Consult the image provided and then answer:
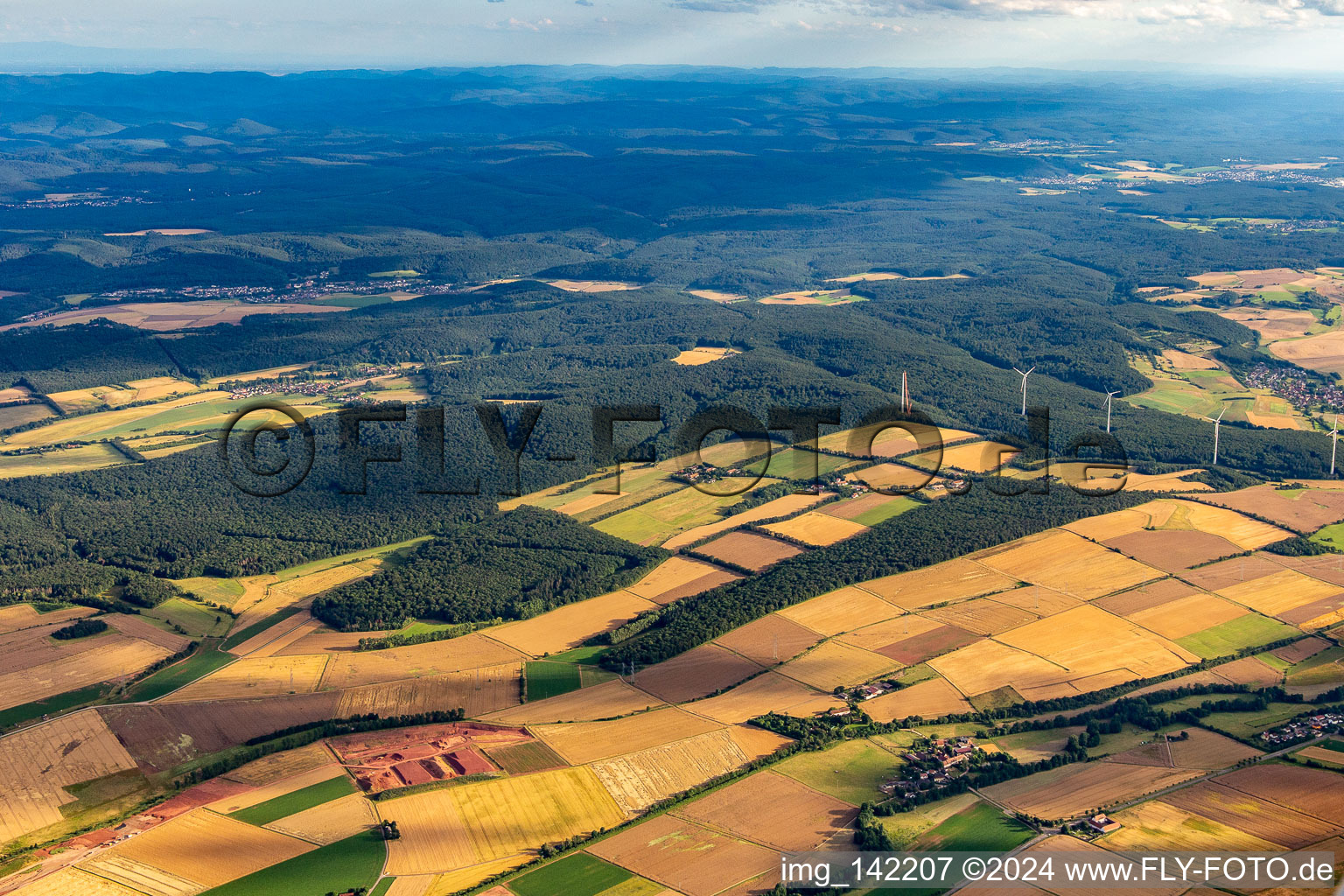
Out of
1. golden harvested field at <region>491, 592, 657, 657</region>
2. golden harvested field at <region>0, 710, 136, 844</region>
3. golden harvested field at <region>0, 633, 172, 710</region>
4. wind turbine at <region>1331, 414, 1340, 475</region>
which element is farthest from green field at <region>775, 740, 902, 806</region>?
wind turbine at <region>1331, 414, 1340, 475</region>

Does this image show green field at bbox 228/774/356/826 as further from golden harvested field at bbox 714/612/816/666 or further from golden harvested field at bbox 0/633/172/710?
golden harvested field at bbox 714/612/816/666

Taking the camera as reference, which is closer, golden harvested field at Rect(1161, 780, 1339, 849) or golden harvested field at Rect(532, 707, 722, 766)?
golden harvested field at Rect(1161, 780, 1339, 849)

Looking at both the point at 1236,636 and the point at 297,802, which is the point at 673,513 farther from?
the point at 297,802

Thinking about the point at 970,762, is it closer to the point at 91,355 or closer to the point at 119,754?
the point at 119,754

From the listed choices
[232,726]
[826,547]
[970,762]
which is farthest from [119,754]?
[826,547]

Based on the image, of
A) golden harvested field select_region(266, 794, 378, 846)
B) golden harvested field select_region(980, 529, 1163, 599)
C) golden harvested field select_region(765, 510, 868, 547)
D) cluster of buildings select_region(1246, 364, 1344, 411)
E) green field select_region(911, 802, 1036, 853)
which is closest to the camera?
green field select_region(911, 802, 1036, 853)

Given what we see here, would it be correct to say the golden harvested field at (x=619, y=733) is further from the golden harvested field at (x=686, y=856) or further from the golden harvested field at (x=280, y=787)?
the golden harvested field at (x=280, y=787)

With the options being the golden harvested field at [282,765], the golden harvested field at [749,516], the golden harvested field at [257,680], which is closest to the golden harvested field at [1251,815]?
the golden harvested field at [282,765]
